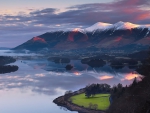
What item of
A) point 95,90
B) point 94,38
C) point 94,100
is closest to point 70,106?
point 94,100

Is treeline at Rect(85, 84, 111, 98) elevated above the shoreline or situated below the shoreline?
above

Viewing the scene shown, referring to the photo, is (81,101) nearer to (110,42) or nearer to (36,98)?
(36,98)

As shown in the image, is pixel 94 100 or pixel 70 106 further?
pixel 94 100

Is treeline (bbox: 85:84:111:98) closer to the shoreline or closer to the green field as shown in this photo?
the green field

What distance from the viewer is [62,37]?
80.8 metres

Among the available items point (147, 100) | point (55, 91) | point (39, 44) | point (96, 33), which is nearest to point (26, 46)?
point (39, 44)

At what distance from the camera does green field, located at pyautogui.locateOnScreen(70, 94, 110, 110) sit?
30.4ft

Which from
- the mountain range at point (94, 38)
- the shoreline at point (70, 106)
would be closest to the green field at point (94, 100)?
the shoreline at point (70, 106)

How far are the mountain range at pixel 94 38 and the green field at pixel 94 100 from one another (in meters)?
56.0

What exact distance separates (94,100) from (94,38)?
72.0 m

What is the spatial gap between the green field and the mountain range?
184 ft

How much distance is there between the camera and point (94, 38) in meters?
81.7

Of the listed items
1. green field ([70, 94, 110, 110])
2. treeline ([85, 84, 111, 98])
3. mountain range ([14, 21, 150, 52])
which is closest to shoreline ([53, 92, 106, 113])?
green field ([70, 94, 110, 110])

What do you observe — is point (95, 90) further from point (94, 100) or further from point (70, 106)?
point (70, 106)
